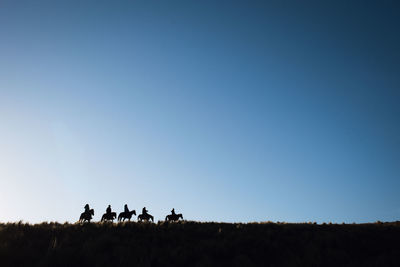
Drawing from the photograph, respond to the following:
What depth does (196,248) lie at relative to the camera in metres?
12.3

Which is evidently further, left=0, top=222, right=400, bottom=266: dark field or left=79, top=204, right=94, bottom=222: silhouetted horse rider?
left=79, top=204, right=94, bottom=222: silhouetted horse rider

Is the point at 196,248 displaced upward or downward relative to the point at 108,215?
downward

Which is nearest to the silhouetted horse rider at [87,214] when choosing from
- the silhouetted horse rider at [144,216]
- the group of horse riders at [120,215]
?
the group of horse riders at [120,215]

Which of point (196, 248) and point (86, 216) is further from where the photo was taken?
point (86, 216)

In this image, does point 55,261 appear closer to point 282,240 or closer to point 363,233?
point 282,240

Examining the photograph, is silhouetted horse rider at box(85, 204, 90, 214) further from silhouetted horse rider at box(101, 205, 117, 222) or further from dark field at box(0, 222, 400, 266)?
dark field at box(0, 222, 400, 266)

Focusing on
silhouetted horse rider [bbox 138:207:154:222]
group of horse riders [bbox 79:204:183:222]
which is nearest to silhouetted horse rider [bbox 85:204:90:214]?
group of horse riders [bbox 79:204:183:222]

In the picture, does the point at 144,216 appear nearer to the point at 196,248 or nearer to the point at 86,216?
the point at 86,216

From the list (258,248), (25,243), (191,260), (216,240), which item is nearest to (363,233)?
(258,248)

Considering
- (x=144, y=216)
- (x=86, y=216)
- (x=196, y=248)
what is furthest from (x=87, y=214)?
(x=196, y=248)

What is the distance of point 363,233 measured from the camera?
53.7ft

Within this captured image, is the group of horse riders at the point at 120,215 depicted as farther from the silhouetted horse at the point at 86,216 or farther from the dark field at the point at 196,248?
the dark field at the point at 196,248

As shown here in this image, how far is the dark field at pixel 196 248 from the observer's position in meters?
9.86

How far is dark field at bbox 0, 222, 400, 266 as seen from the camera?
32.3 ft
